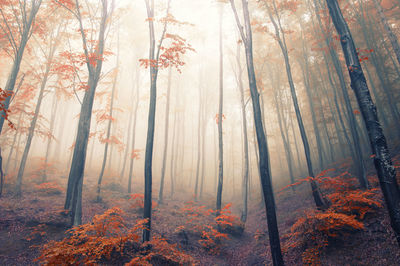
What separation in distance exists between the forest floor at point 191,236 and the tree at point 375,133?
6.17ft

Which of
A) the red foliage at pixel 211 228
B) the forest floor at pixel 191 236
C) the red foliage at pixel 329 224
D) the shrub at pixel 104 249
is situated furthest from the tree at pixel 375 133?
the red foliage at pixel 211 228

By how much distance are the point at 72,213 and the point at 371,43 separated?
20.9 meters

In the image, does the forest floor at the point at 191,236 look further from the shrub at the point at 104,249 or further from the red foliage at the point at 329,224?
the shrub at the point at 104,249

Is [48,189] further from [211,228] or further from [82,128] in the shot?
[211,228]

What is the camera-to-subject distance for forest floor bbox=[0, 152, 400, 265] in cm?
470

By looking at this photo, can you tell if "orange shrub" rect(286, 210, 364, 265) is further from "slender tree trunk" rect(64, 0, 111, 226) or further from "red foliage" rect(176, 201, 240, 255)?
"slender tree trunk" rect(64, 0, 111, 226)

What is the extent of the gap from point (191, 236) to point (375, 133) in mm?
8400

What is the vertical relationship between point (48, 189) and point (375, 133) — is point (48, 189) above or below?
below

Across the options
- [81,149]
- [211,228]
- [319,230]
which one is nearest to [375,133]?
[319,230]

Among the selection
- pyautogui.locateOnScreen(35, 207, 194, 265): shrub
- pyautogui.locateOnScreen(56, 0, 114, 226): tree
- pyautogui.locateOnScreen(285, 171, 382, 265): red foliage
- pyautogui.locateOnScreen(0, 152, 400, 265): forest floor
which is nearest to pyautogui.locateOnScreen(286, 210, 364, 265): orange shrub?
pyautogui.locateOnScreen(285, 171, 382, 265): red foliage

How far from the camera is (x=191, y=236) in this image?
877 centimetres

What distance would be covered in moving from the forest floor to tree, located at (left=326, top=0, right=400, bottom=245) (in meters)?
1.88

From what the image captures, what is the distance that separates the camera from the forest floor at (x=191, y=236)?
470 cm

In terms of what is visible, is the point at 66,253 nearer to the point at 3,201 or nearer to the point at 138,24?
the point at 3,201
